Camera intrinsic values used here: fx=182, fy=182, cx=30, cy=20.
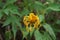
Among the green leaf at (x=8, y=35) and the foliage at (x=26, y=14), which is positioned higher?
the foliage at (x=26, y=14)

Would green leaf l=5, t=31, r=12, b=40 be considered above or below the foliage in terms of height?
below

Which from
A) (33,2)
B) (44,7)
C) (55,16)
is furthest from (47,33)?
(55,16)

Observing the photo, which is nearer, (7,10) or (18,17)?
(7,10)

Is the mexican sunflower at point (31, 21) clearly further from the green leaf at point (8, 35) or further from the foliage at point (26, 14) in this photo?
the green leaf at point (8, 35)

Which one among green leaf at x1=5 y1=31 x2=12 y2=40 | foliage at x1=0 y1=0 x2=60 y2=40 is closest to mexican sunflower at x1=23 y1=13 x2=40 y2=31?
foliage at x1=0 y1=0 x2=60 y2=40

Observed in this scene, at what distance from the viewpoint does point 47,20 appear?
8.10 feet

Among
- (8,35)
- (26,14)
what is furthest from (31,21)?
(8,35)

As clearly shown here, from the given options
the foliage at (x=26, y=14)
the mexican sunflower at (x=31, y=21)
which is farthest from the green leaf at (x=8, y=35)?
the mexican sunflower at (x=31, y=21)

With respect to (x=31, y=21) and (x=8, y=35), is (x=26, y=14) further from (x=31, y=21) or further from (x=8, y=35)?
(x=8, y=35)

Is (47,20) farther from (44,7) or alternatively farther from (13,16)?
(13,16)

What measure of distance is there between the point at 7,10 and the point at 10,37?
1.08ft

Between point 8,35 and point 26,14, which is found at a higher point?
point 26,14

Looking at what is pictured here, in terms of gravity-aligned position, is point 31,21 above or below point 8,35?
above

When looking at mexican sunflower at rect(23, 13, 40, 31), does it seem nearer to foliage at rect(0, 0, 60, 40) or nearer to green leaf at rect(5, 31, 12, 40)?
Result: foliage at rect(0, 0, 60, 40)
